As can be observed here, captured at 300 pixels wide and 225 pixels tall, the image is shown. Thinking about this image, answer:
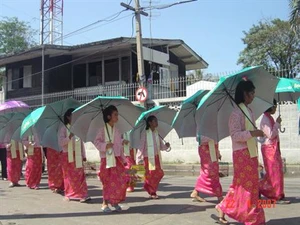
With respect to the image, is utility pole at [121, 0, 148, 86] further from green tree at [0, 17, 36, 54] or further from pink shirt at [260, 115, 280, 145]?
green tree at [0, 17, 36, 54]

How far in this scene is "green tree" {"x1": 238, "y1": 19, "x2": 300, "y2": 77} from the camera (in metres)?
28.2

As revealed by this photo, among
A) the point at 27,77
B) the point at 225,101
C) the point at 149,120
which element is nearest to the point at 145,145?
the point at 149,120

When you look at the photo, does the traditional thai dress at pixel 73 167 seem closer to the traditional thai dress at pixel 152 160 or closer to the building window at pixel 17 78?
the traditional thai dress at pixel 152 160

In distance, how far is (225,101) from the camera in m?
5.64

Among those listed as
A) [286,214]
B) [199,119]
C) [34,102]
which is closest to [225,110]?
[199,119]

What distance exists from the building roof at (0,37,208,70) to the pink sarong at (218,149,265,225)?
14588mm

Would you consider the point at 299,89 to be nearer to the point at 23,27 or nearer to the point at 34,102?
the point at 34,102

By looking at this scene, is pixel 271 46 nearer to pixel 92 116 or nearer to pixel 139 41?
pixel 139 41

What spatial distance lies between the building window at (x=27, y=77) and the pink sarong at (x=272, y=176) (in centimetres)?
2013

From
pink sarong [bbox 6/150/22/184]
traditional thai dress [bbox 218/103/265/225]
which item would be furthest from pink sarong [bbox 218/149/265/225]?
pink sarong [bbox 6/150/22/184]

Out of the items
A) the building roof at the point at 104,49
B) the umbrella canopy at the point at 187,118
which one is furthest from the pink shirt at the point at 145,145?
the building roof at the point at 104,49

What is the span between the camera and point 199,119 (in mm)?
5832

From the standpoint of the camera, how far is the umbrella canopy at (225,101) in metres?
5.41

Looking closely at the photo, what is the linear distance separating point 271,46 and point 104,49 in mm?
14111
